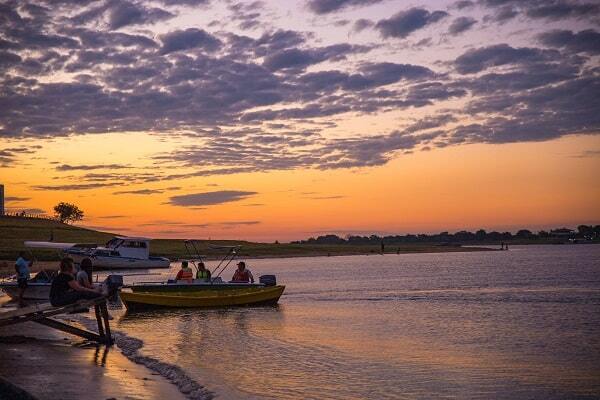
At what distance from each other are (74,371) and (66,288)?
11.5ft

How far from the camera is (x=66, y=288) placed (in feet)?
59.9

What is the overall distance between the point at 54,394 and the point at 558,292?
38710 mm

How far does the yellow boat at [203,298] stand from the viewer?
105ft

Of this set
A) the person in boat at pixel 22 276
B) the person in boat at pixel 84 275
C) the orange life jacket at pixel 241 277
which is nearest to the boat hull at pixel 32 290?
the person in boat at pixel 22 276

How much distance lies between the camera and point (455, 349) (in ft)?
72.4

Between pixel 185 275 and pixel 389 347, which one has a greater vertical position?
pixel 185 275

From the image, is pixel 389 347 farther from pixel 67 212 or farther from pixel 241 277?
pixel 67 212

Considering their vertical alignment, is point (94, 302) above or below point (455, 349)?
above

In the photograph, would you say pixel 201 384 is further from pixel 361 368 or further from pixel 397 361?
pixel 397 361

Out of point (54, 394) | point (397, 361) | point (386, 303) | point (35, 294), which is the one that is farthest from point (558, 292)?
point (54, 394)

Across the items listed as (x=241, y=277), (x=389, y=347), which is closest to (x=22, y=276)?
(x=241, y=277)

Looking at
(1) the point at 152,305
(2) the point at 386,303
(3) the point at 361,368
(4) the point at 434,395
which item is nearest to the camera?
(4) the point at 434,395

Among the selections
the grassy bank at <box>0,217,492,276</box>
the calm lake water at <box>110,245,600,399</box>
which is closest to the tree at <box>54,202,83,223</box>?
the grassy bank at <box>0,217,492,276</box>

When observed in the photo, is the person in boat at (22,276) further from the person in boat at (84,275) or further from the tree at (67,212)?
the tree at (67,212)
